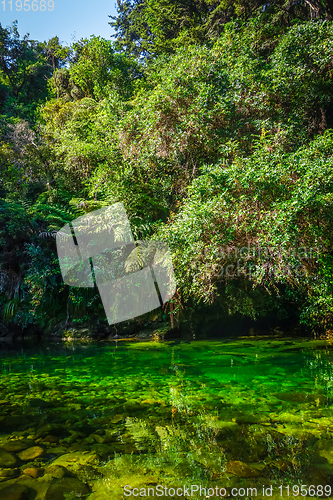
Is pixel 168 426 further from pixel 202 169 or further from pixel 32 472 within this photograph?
pixel 202 169

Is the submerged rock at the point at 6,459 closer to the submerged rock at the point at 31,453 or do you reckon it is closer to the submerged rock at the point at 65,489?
the submerged rock at the point at 31,453

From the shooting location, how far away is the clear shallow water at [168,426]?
2350 millimetres

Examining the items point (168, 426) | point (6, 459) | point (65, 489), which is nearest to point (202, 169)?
point (168, 426)

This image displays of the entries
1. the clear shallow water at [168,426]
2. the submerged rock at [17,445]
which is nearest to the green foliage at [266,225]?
the clear shallow water at [168,426]

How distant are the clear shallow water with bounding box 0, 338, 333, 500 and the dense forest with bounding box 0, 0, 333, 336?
2.18m

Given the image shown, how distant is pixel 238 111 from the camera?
912 centimetres

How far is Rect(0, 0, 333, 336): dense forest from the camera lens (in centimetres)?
639

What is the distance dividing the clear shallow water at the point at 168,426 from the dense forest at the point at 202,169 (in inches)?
86.0

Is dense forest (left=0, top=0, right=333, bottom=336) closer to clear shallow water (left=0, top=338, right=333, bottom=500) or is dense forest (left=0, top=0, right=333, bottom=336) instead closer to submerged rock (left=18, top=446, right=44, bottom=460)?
Result: clear shallow water (left=0, top=338, right=333, bottom=500)

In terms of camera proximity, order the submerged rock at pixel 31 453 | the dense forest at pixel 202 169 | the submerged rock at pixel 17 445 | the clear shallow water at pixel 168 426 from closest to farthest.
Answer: the clear shallow water at pixel 168 426 → the submerged rock at pixel 31 453 → the submerged rock at pixel 17 445 → the dense forest at pixel 202 169

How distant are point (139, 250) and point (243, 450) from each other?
7617 millimetres

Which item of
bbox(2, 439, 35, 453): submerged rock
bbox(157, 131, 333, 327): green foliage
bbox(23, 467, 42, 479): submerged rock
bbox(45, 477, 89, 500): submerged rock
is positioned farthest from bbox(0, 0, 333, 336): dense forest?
bbox(23, 467, 42, 479): submerged rock
